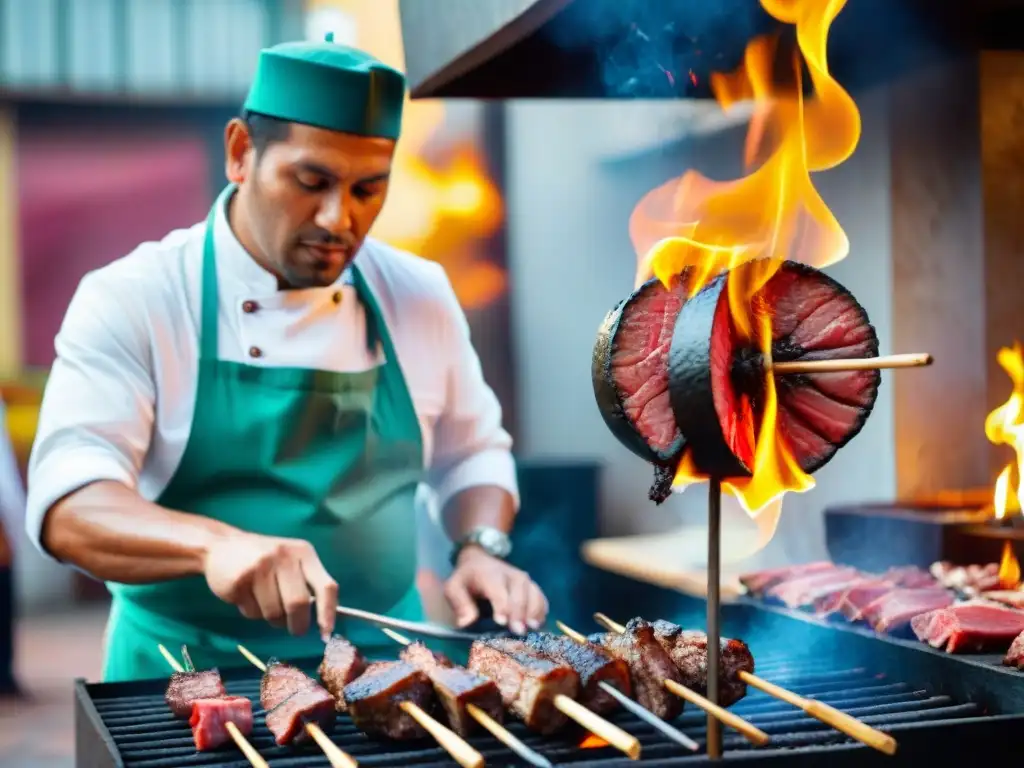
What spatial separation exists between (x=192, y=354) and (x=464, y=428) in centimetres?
87

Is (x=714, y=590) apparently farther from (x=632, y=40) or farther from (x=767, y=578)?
(x=632, y=40)

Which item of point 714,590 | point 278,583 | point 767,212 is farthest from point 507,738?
point 767,212

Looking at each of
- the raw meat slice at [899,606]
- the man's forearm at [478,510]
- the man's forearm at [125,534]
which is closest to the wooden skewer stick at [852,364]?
the raw meat slice at [899,606]

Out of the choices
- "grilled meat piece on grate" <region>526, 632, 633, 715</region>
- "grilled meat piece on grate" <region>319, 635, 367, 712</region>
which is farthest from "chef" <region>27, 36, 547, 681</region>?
"grilled meat piece on grate" <region>526, 632, 633, 715</region>

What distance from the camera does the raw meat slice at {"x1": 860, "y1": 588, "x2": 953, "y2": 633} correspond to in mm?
2416

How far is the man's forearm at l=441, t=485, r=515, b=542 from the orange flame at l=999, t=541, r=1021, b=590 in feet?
4.21

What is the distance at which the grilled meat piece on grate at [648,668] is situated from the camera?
6.49ft

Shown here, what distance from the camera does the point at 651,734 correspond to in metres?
1.92

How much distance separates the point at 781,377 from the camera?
1.73m

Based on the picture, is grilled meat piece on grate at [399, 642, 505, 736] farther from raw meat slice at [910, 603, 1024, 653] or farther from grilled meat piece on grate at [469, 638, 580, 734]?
raw meat slice at [910, 603, 1024, 653]

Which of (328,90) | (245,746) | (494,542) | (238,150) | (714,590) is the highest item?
(328,90)

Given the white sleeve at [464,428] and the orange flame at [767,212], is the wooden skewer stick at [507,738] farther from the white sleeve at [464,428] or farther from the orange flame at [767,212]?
the white sleeve at [464,428]

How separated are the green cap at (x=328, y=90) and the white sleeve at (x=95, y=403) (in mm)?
622

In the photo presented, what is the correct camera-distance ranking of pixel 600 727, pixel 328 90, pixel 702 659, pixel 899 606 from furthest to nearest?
pixel 328 90 < pixel 899 606 < pixel 702 659 < pixel 600 727
